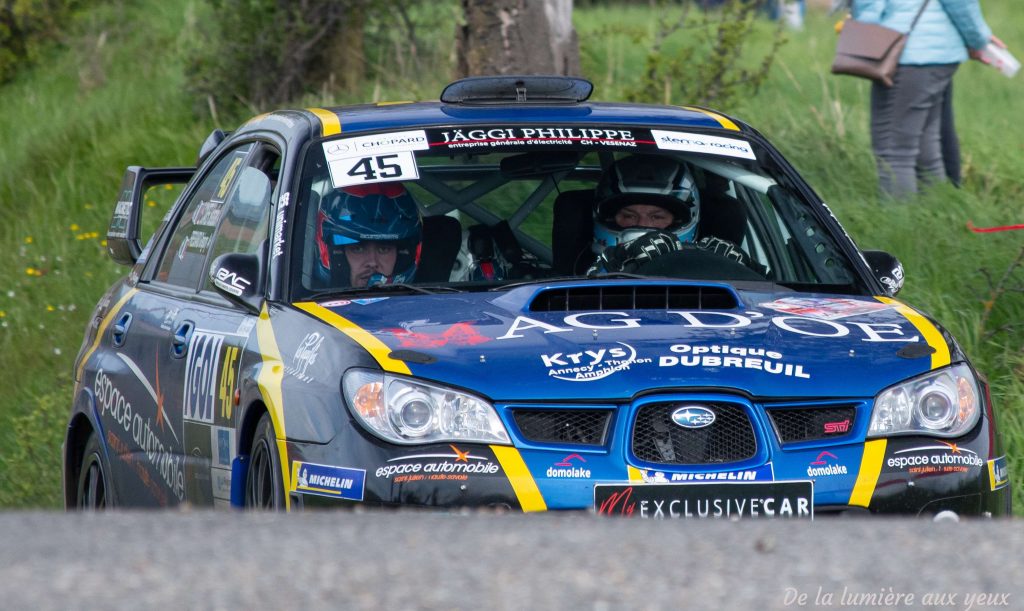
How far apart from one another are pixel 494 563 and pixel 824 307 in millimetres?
1829

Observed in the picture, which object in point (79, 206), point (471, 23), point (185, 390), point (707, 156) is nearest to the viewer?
point (185, 390)

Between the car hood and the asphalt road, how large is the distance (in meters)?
0.43

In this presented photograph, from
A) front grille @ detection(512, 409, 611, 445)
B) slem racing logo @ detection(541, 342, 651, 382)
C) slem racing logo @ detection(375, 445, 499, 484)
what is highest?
slem racing logo @ detection(541, 342, 651, 382)

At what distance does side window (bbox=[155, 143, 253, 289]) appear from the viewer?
20.0 ft

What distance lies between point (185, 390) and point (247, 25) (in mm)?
9915

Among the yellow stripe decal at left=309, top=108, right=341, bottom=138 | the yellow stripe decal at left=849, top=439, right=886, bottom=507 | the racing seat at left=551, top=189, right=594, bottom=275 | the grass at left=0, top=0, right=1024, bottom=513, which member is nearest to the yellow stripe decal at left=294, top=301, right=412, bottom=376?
the yellow stripe decal at left=309, top=108, right=341, bottom=138

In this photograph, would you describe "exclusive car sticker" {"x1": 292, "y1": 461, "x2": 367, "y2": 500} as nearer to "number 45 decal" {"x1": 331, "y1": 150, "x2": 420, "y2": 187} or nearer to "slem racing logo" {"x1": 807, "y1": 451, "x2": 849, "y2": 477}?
"slem racing logo" {"x1": 807, "y1": 451, "x2": 849, "y2": 477}

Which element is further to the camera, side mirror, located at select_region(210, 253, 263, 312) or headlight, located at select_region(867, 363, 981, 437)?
side mirror, located at select_region(210, 253, 263, 312)

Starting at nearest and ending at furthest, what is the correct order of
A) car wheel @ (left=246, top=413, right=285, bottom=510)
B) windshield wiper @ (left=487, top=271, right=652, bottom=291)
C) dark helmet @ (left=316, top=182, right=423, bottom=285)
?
car wheel @ (left=246, top=413, right=285, bottom=510) < windshield wiper @ (left=487, top=271, right=652, bottom=291) < dark helmet @ (left=316, top=182, right=423, bottom=285)

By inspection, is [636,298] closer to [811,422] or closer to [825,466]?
[811,422]

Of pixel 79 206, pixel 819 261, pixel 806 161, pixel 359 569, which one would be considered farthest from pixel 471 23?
pixel 359 569

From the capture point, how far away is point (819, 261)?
5.71 meters

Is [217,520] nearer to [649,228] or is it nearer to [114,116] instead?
[649,228]

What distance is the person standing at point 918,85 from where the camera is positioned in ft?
32.7
